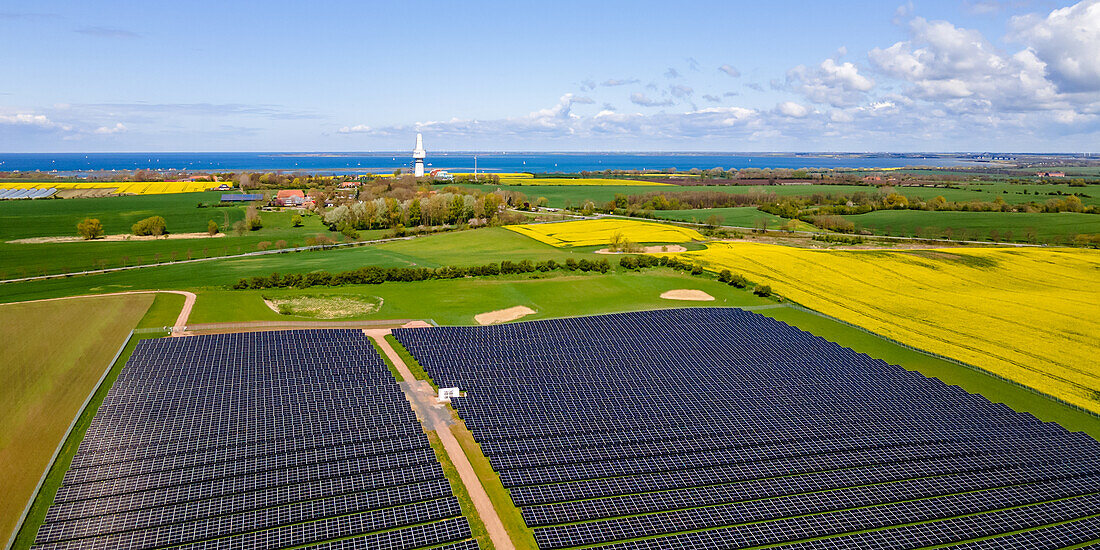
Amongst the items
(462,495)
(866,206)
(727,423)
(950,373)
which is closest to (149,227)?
(462,495)

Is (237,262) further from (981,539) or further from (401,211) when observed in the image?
(981,539)

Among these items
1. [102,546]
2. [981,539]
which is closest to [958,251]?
[981,539]

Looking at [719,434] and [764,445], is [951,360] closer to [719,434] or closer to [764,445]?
[764,445]

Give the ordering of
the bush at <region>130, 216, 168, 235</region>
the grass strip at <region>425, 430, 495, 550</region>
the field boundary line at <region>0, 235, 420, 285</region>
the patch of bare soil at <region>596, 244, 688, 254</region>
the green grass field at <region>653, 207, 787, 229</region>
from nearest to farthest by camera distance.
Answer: the grass strip at <region>425, 430, 495, 550</region> < the field boundary line at <region>0, 235, 420, 285</region> < the patch of bare soil at <region>596, 244, 688, 254</region> < the bush at <region>130, 216, 168, 235</region> < the green grass field at <region>653, 207, 787, 229</region>

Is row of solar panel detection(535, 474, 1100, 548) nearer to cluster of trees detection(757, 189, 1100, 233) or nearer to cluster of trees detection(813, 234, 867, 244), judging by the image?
cluster of trees detection(813, 234, 867, 244)

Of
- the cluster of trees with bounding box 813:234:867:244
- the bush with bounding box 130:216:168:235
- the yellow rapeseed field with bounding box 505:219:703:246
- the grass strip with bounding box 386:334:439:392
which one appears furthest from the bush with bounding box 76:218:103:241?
the cluster of trees with bounding box 813:234:867:244
